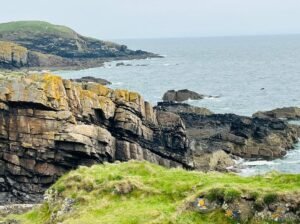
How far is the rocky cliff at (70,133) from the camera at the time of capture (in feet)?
167

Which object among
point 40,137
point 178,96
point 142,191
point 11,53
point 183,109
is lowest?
point 178,96

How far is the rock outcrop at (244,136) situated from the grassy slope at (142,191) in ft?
122

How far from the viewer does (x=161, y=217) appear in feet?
66.2

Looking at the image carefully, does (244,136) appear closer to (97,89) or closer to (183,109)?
(97,89)

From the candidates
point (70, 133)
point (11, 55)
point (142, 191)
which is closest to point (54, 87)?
point (70, 133)

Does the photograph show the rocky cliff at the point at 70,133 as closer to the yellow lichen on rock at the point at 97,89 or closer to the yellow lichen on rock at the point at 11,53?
the yellow lichen on rock at the point at 97,89

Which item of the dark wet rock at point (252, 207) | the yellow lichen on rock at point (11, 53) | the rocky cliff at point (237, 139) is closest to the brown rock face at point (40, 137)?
the rocky cliff at point (237, 139)

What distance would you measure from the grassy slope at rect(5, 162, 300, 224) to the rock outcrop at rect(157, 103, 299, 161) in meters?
37.3

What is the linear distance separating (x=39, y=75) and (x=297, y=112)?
58.5m

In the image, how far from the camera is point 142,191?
2388 centimetres

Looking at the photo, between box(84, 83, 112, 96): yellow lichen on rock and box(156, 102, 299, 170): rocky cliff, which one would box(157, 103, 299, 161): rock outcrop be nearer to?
box(156, 102, 299, 170): rocky cliff

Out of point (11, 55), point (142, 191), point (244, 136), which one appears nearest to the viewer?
point (142, 191)

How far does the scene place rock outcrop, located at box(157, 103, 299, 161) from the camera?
233 ft

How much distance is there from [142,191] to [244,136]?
172 ft
